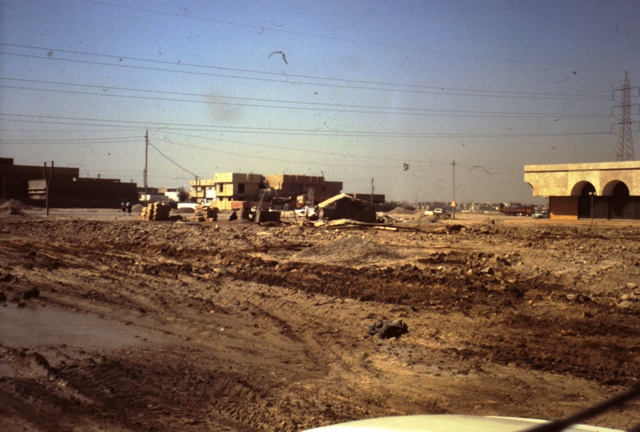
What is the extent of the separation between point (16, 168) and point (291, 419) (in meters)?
81.4

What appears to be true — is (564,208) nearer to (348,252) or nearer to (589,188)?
(589,188)

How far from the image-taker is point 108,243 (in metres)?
23.3

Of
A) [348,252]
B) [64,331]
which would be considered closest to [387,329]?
[64,331]

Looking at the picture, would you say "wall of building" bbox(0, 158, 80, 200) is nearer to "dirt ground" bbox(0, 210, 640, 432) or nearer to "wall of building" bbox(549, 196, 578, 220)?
"wall of building" bbox(549, 196, 578, 220)

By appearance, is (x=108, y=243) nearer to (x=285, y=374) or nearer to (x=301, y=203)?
(x=285, y=374)

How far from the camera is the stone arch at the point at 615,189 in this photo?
1673 inches

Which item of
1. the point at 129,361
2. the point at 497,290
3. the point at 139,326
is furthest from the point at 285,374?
the point at 497,290

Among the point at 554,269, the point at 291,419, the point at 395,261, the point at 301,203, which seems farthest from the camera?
the point at 301,203

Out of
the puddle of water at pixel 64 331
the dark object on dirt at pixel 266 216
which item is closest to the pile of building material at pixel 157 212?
the dark object on dirt at pixel 266 216

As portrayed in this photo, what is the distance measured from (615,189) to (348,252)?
1288 inches

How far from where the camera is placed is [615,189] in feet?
142

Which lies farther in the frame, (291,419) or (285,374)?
(285,374)

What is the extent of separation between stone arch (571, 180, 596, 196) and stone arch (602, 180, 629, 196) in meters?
1.40

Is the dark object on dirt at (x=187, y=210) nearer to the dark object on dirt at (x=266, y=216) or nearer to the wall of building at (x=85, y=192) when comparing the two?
the wall of building at (x=85, y=192)
